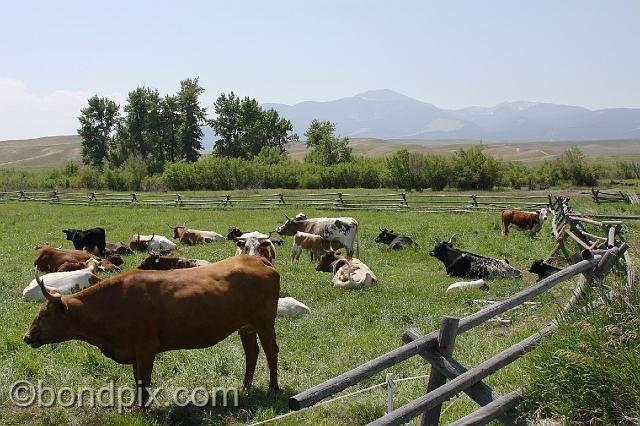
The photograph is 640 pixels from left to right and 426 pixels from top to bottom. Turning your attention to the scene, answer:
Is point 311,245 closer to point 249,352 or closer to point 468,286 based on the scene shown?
point 468,286

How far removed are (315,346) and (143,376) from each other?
3194 mm

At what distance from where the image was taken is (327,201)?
131 feet

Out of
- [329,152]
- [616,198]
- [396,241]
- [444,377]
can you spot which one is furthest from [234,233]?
[329,152]

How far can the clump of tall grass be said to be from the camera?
4.41 metres

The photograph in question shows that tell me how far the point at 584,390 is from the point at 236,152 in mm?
81421

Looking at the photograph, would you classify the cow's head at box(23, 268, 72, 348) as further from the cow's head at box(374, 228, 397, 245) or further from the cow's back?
the cow's head at box(374, 228, 397, 245)

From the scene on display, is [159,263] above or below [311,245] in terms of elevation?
above

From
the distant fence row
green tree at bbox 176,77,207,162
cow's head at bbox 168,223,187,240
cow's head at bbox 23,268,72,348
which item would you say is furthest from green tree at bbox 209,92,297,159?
cow's head at bbox 23,268,72,348

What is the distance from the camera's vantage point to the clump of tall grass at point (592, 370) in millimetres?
4406

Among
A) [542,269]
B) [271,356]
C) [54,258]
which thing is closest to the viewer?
[271,356]

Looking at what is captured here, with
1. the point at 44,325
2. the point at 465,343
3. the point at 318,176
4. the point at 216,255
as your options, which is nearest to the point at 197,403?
the point at 44,325

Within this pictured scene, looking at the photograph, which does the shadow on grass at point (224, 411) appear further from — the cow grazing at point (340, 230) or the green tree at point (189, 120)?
the green tree at point (189, 120)

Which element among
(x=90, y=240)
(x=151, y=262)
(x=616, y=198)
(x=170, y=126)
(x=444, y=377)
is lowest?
(x=616, y=198)

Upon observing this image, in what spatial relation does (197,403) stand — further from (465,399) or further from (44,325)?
(465,399)
